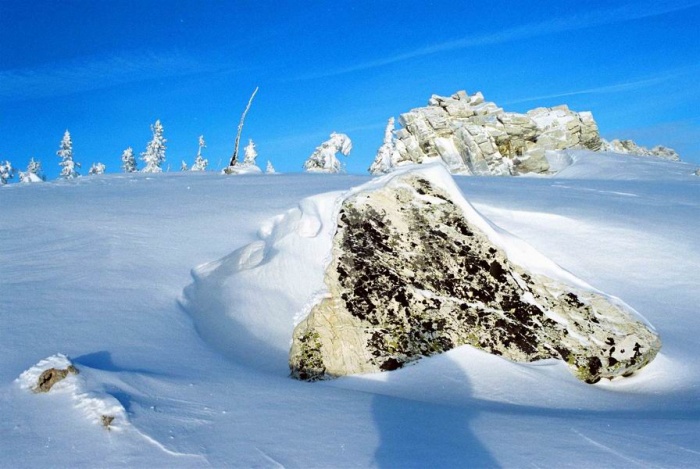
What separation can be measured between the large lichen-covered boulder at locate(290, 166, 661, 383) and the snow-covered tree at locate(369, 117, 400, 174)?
3865 centimetres

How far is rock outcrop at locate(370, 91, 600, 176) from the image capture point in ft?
128

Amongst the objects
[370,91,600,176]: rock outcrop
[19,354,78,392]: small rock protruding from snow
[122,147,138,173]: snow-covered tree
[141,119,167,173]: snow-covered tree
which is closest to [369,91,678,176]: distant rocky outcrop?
[370,91,600,176]: rock outcrop

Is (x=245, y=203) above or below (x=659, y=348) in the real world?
above

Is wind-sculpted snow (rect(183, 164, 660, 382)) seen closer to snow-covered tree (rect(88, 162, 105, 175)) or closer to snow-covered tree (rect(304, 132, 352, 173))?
snow-covered tree (rect(304, 132, 352, 173))

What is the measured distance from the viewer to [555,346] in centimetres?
493

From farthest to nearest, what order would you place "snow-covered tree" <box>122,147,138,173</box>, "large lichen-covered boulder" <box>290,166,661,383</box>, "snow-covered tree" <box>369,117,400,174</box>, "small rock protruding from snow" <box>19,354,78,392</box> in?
"snow-covered tree" <box>122,147,138,173</box> < "snow-covered tree" <box>369,117,400,174</box> < "large lichen-covered boulder" <box>290,166,661,383</box> < "small rock protruding from snow" <box>19,354,78,392</box>

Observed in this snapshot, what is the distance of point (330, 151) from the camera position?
3912 centimetres

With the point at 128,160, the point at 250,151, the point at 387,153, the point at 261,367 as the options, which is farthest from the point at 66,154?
the point at 261,367

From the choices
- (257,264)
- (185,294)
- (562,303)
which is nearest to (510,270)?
(562,303)

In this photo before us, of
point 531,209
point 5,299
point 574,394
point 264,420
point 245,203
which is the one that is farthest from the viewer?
point 245,203

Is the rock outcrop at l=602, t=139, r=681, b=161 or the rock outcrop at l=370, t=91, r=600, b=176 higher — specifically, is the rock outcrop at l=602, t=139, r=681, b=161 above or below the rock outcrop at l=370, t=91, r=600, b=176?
above

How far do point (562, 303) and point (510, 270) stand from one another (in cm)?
66

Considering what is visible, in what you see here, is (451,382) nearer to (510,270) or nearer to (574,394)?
(574,394)

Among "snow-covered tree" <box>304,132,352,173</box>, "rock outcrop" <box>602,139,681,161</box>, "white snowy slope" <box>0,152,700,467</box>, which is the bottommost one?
"white snowy slope" <box>0,152,700,467</box>
